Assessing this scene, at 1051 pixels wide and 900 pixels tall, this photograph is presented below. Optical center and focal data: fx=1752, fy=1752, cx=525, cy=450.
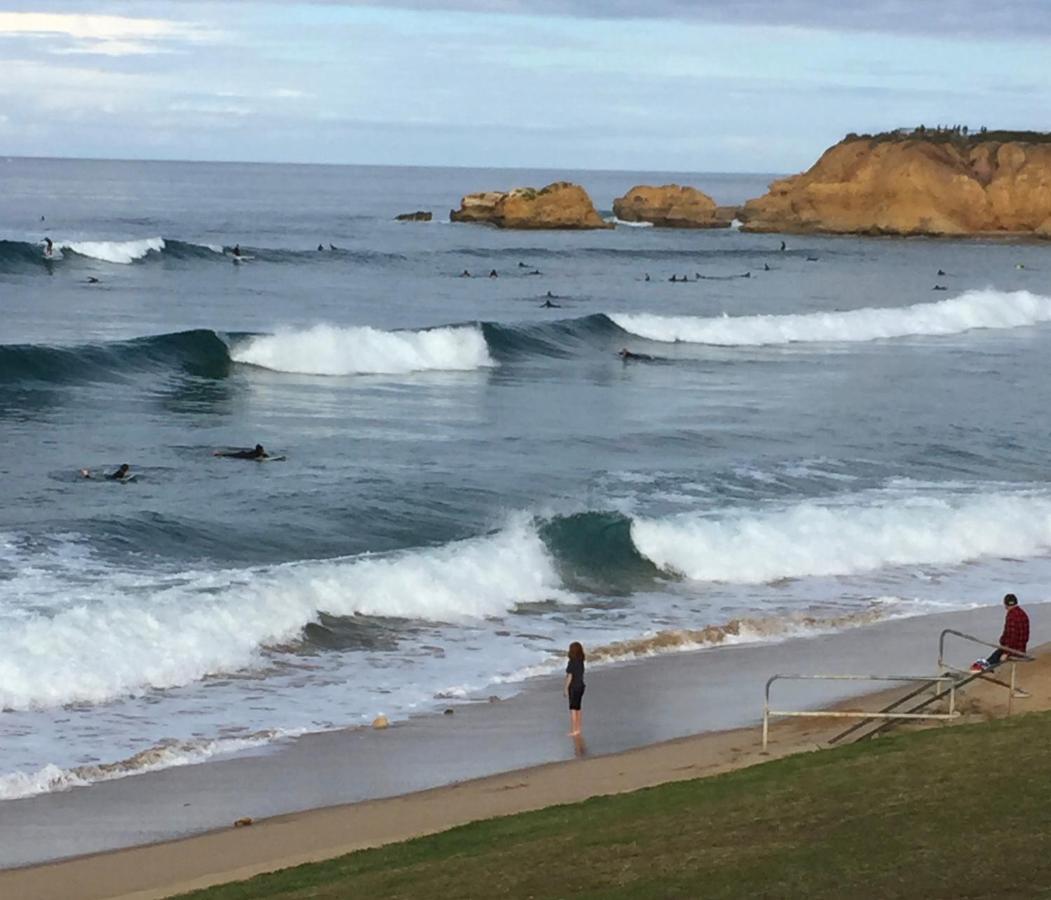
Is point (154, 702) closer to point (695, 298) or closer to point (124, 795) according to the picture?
point (124, 795)

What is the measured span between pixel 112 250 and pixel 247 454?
50155mm

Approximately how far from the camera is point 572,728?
16.7 meters

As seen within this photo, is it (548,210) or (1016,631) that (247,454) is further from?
(548,210)

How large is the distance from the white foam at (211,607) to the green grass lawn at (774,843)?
676 cm

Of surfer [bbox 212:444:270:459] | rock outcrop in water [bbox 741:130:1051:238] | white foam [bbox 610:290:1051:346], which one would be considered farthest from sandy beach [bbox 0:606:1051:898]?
rock outcrop in water [bbox 741:130:1051:238]

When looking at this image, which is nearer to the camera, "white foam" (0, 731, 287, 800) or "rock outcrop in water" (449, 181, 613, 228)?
"white foam" (0, 731, 287, 800)

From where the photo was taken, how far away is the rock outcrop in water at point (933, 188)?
119438mm

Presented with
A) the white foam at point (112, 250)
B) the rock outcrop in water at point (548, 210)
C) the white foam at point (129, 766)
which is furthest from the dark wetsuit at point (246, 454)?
the rock outcrop in water at point (548, 210)

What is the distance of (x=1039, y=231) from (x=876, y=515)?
9841 centimetres

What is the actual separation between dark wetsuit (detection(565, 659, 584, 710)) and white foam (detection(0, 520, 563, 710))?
4.27 meters

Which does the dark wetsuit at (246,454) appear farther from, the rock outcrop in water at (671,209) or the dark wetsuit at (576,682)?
the rock outcrop in water at (671,209)

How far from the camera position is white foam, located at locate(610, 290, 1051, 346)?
195ft

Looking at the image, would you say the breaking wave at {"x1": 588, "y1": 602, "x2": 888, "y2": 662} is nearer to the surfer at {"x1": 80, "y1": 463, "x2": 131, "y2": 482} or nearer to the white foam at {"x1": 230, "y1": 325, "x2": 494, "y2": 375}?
the surfer at {"x1": 80, "y1": 463, "x2": 131, "y2": 482}

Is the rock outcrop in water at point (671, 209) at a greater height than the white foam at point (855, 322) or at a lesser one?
greater
